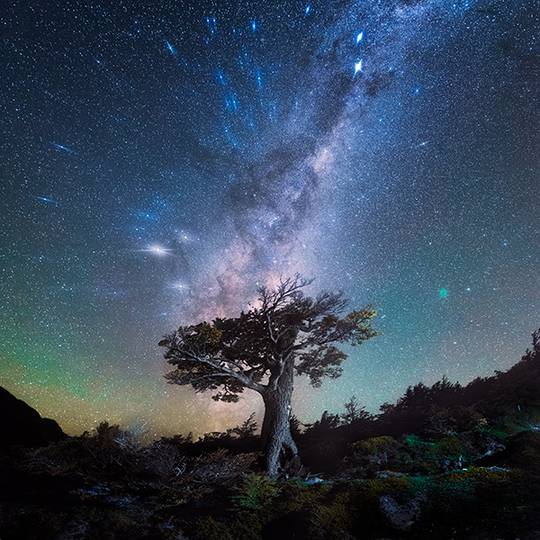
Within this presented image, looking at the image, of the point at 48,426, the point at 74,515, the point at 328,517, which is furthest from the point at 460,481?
the point at 48,426

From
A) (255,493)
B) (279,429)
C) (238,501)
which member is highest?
(279,429)

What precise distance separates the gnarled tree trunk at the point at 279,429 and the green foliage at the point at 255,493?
4102 millimetres

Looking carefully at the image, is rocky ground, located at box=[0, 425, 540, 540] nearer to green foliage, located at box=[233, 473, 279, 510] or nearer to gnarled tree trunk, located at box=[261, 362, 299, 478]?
green foliage, located at box=[233, 473, 279, 510]

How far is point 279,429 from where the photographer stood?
36.2 ft

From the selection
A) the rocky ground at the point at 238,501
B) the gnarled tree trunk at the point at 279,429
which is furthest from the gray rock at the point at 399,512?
the gnarled tree trunk at the point at 279,429

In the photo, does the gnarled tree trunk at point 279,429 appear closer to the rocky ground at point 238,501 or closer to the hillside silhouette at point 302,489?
the hillside silhouette at point 302,489

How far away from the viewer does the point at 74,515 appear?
4.93 m

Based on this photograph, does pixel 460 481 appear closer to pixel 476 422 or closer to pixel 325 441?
pixel 476 422

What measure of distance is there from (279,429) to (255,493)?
5.50 meters

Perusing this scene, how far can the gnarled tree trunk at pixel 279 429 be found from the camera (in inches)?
418

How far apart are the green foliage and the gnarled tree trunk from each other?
4.10m

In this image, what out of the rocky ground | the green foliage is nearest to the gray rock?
the rocky ground

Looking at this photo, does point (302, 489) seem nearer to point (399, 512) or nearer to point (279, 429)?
point (399, 512)

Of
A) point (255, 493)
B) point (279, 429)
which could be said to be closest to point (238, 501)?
point (255, 493)
